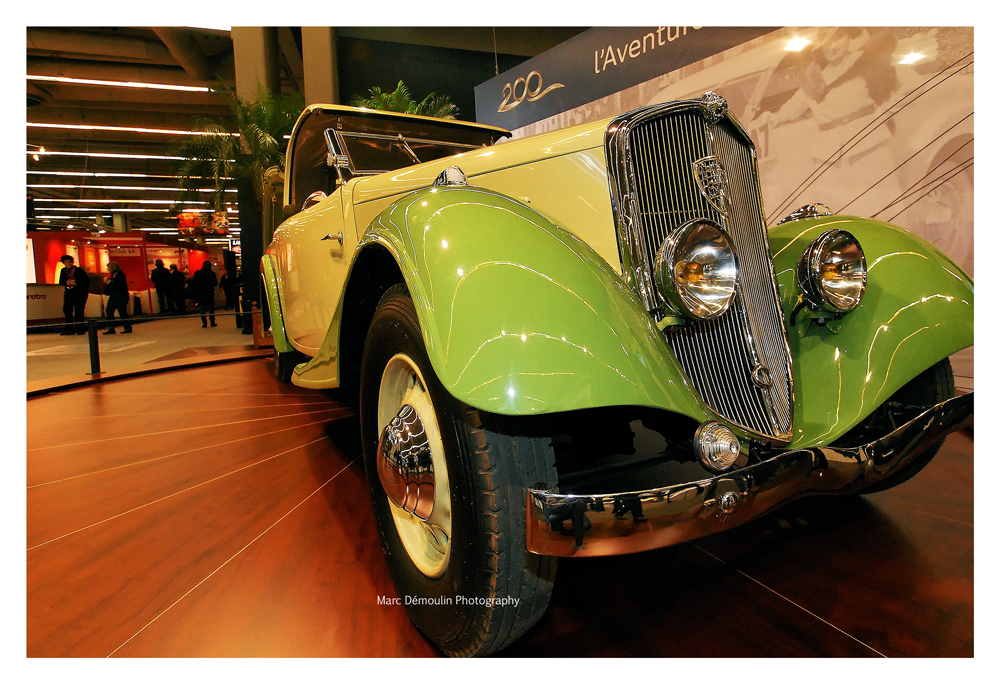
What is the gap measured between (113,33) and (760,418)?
1160cm

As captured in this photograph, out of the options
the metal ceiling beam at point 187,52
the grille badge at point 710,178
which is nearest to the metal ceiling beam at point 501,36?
the metal ceiling beam at point 187,52

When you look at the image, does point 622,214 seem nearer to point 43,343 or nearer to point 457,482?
point 457,482

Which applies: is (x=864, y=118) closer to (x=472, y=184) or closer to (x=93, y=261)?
(x=472, y=184)

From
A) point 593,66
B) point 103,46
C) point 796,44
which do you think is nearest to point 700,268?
point 796,44

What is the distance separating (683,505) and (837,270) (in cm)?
98

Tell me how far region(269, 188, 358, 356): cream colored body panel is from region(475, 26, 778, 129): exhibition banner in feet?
9.72

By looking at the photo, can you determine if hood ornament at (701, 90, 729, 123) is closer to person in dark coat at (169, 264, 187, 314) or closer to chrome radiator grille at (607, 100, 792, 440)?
chrome radiator grille at (607, 100, 792, 440)

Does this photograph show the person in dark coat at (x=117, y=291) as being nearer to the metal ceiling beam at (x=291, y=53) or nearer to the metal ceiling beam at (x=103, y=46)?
the metal ceiling beam at (x=103, y=46)

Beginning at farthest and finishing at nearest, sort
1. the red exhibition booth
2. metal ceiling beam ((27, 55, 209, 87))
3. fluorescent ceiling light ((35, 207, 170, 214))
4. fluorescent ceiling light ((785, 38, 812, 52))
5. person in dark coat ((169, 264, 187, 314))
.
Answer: fluorescent ceiling light ((35, 207, 170, 214)) < person in dark coat ((169, 264, 187, 314)) < metal ceiling beam ((27, 55, 209, 87)) < the red exhibition booth < fluorescent ceiling light ((785, 38, 812, 52))

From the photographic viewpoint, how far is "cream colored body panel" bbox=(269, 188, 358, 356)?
96.0 inches

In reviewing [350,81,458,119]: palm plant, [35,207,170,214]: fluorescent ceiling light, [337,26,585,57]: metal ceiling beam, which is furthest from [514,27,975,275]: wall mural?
[35,207,170,214]: fluorescent ceiling light

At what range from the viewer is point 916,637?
47.7 inches

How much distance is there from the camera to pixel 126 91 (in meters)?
11.4

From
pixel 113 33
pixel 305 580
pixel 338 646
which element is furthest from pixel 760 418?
pixel 113 33
